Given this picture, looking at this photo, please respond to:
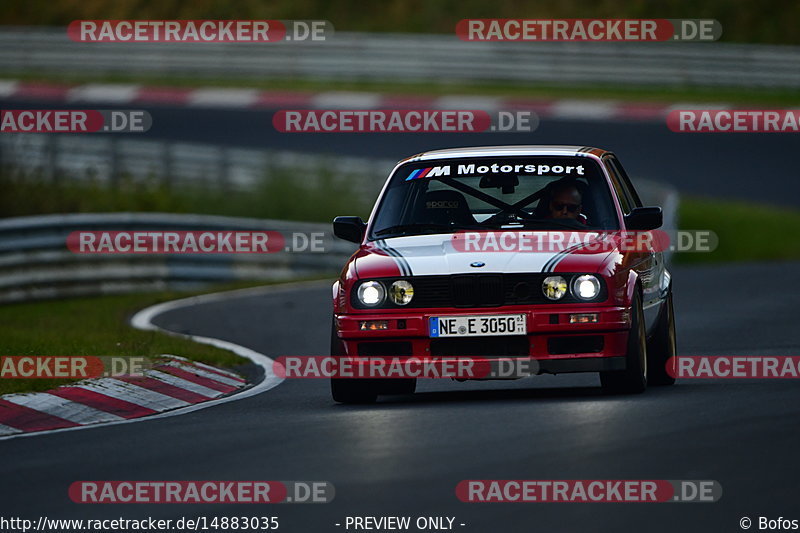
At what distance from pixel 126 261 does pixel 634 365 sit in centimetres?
1203

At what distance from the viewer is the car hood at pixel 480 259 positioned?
33.6 ft

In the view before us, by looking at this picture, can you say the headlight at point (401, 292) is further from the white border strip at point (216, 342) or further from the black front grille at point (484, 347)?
the white border strip at point (216, 342)

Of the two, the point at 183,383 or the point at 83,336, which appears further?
the point at 83,336

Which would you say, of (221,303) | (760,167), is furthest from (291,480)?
(760,167)

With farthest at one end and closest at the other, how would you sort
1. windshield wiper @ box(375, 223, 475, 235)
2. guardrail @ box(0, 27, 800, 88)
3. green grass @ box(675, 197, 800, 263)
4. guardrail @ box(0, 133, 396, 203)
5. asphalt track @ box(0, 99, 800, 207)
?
guardrail @ box(0, 27, 800, 88), asphalt track @ box(0, 99, 800, 207), guardrail @ box(0, 133, 396, 203), green grass @ box(675, 197, 800, 263), windshield wiper @ box(375, 223, 475, 235)

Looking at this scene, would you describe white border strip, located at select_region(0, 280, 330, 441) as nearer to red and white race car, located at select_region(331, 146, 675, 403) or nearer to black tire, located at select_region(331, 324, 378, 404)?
black tire, located at select_region(331, 324, 378, 404)

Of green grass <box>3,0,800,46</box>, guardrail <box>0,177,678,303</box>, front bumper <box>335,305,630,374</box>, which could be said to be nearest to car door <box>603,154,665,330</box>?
front bumper <box>335,305,630,374</box>

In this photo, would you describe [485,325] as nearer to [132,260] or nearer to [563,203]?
[563,203]

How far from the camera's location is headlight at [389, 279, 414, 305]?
10.4 metres

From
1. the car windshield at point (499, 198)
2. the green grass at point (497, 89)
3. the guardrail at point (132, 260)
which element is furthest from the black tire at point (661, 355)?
the green grass at point (497, 89)

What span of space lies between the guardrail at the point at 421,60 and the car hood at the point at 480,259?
87.1 feet

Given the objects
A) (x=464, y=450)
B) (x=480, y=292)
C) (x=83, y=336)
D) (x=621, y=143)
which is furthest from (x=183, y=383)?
(x=621, y=143)

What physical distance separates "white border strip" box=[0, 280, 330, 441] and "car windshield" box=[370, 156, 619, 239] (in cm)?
155

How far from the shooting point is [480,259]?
34.0 feet
